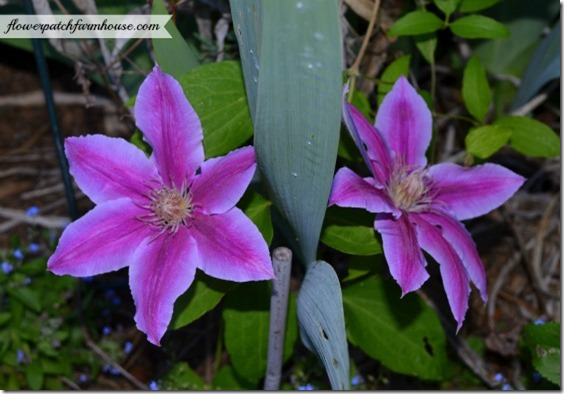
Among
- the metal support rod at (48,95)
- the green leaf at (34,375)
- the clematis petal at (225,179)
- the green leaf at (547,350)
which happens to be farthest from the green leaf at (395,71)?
the green leaf at (34,375)

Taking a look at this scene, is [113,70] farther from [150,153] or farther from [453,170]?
[453,170]

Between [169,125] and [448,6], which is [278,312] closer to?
[169,125]

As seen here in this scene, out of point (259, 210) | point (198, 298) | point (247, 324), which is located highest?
point (259, 210)

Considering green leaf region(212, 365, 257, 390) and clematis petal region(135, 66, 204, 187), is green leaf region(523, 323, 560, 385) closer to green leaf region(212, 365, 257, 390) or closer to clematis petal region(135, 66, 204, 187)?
green leaf region(212, 365, 257, 390)

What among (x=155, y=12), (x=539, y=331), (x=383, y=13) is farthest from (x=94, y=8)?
(x=539, y=331)

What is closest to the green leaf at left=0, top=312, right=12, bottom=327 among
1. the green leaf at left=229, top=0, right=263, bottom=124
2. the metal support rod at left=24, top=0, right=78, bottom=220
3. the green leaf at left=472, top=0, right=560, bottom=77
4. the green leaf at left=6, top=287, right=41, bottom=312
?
the green leaf at left=6, top=287, right=41, bottom=312

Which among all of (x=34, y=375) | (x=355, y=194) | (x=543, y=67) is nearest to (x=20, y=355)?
(x=34, y=375)

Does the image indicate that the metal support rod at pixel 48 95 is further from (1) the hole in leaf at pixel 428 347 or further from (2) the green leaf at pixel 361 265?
(1) the hole in leaf at pixel 428 347
